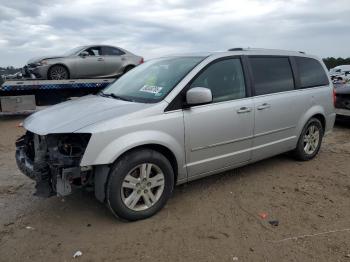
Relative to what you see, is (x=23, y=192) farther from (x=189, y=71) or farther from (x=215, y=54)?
(x=215, y=54)

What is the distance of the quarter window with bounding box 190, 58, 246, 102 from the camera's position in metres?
4.11

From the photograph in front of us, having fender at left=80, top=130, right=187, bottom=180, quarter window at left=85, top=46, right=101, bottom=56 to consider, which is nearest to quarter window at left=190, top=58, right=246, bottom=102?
fender at left=80, top=130, right=187, bottom=180

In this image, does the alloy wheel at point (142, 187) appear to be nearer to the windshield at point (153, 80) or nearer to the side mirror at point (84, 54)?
the windshield at point (153, 80)

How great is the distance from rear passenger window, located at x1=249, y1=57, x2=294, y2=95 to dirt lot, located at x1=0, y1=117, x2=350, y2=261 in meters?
1.24

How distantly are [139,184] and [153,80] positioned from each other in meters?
1.33

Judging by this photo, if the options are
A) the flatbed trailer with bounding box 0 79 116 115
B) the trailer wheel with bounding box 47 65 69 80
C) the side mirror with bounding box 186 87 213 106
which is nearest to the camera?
the side mirror with bounding box 186 87 213 106

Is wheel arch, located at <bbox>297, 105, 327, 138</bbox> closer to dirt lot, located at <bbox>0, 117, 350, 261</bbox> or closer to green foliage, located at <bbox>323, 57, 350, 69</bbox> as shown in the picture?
dirt lot, located at <bbox>0, 117, 350, 261</bbox>

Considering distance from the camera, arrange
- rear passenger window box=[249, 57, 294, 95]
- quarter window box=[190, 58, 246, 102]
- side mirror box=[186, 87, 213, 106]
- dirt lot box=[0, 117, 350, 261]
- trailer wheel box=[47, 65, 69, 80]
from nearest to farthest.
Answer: dirt lot box=[0, 117, 350, 261] < side mirror box=[186, 87, 213, 106] < quarter window box=[190, 58, 246, 102] < rear passenger window box=[249, 57, 294, 95] < trailer wheel box=[47, 65, 69, 80]

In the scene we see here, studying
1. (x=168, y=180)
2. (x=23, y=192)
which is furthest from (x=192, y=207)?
(x=23, y=192)

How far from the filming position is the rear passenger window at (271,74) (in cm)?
466

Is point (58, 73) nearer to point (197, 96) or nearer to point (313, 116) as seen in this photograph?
point (313, 116)

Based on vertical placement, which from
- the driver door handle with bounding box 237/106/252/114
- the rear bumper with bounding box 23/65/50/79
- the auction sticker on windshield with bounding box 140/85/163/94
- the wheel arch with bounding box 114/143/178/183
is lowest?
the wheel arch with bounding box 114/143/178/183

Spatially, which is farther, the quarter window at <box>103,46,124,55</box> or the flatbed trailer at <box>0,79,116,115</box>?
the quarter window at <box>103,46,124,55</box>

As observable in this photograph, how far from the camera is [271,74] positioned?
4.88m
